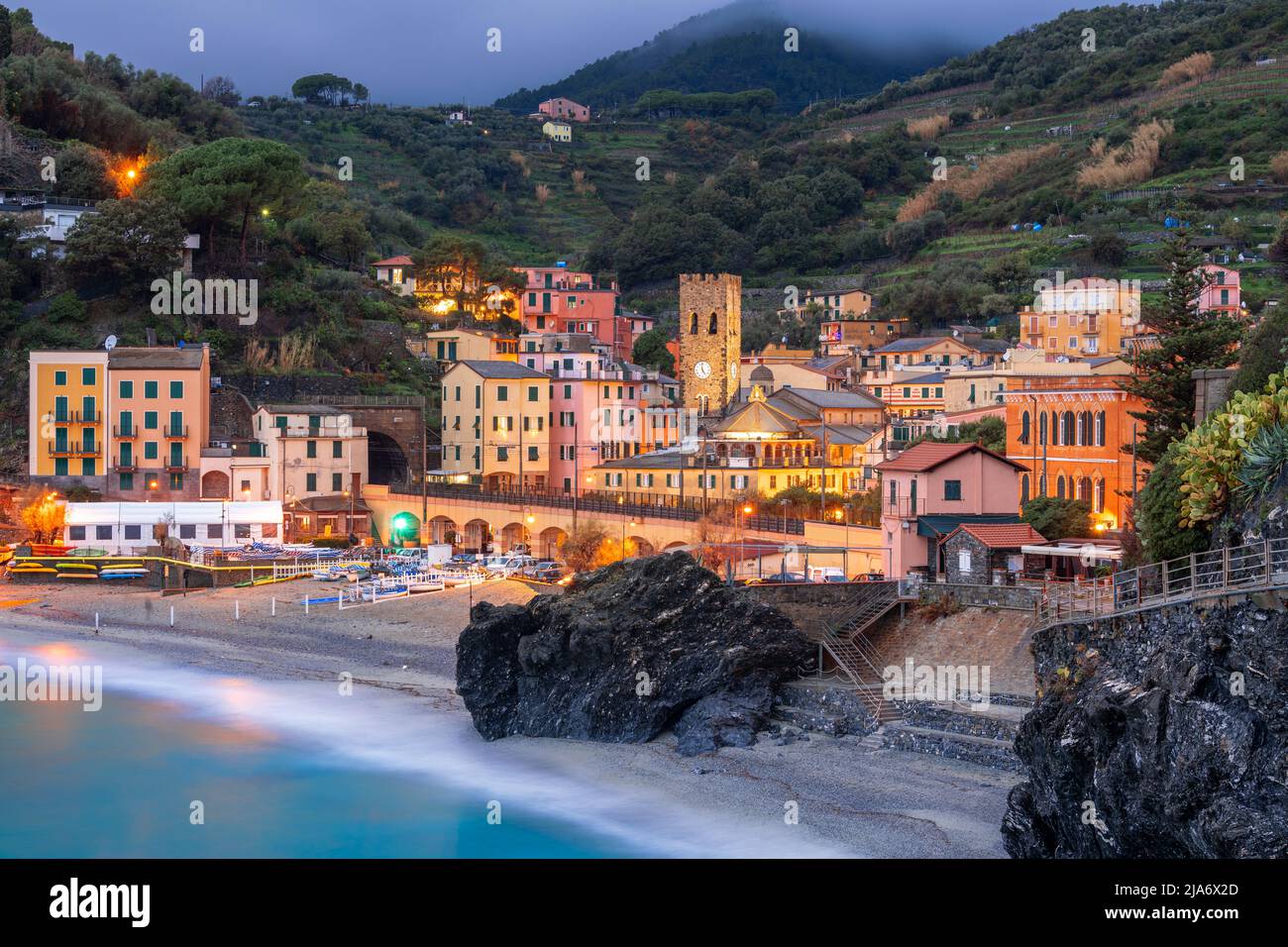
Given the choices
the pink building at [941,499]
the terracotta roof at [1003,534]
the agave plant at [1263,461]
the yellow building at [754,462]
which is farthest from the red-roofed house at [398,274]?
the agave plant at [1263,461]

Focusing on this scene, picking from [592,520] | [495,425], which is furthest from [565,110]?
[592,520]

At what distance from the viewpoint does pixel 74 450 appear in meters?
59.8

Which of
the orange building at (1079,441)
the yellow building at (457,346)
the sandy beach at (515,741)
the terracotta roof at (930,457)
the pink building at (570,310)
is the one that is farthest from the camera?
the pink building at (570,310)

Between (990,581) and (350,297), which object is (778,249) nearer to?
(350,297)

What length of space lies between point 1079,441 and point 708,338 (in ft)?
133

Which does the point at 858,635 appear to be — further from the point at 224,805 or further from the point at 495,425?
the point at 495,425

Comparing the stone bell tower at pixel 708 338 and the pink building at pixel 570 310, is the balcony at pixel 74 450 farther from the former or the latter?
the stone bell tower at pixel 708 338

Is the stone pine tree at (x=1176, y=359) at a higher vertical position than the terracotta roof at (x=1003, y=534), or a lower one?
higher

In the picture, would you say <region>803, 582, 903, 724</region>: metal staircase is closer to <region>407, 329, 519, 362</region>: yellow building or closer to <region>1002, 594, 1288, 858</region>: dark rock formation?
<region>1002, 594, 1288, 858</region>: dark rock formation

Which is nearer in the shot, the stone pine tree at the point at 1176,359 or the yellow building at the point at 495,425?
the stone pine tree at the point at 1176,359

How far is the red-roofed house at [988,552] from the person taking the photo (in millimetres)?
35750

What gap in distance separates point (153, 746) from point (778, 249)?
299 feet

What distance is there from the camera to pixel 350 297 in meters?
76.9

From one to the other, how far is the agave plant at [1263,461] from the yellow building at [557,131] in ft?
456
